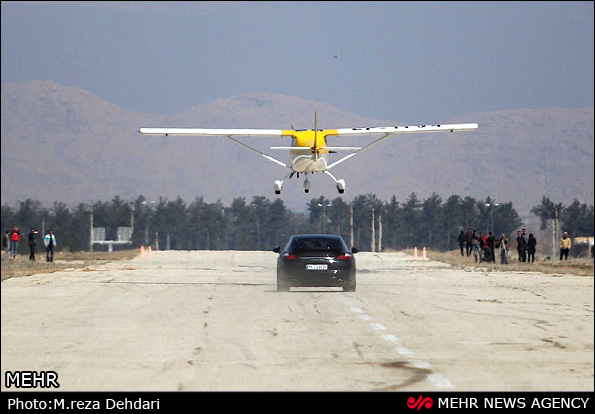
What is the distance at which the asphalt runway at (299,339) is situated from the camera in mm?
10172

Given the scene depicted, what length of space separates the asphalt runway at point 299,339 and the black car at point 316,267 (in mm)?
368

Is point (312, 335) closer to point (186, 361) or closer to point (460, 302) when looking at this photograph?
point (186, 361)

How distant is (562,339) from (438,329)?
2130 millimetres

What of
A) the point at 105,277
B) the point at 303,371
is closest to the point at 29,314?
the point at 303,371
